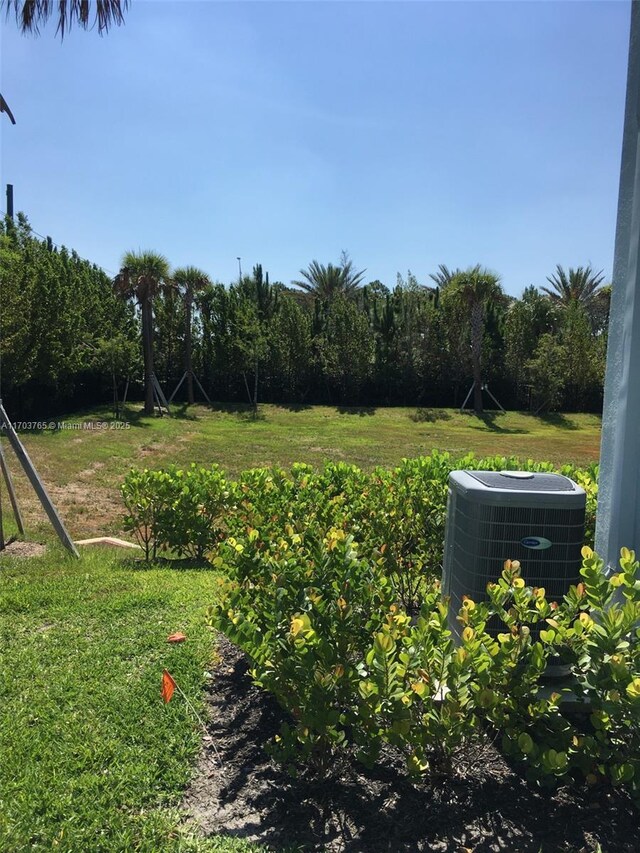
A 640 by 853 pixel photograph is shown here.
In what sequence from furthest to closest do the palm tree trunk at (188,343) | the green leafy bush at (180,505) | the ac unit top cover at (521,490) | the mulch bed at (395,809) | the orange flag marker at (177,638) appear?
the palm tree trunk at (188,343) → the green leafy bush at (180,505) → the orange flag marker at (177,638) → the ac unit top cover at (521,490) → the mulch bed at (395,809)

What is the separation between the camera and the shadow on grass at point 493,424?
24547mm

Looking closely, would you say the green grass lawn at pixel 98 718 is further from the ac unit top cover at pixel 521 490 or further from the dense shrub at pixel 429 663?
the ac unit top cover at pixel 521 490

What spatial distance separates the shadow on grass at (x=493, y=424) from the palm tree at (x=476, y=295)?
71cm

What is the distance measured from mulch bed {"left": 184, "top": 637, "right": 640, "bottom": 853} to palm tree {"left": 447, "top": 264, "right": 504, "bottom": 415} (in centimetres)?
2745

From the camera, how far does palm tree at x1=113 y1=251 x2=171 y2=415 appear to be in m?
23.6

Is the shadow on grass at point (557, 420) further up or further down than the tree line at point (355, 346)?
further down

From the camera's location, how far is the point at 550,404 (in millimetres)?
30047

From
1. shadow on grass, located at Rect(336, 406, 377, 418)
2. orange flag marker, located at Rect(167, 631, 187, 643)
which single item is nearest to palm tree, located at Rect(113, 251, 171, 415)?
shadow on grass, located at Rect(336, 406, 377, 418)

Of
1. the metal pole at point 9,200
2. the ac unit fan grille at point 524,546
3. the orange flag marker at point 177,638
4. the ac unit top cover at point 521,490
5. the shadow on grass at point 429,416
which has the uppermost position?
the metal pole at point 9,200

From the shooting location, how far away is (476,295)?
1106 inches

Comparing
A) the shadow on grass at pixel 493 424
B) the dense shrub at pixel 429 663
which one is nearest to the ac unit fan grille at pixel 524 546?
the dense shrub at pixel 429 663

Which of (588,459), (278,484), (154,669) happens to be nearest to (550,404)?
(588,459)

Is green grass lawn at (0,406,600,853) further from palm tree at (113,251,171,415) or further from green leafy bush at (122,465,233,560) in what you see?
palm tree at (113,251,171,415)

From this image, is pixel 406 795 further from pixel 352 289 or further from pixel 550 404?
pixel 352 289
